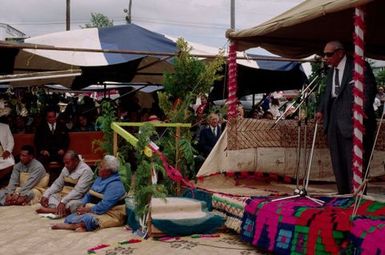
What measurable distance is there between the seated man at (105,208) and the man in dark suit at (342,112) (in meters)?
2.37

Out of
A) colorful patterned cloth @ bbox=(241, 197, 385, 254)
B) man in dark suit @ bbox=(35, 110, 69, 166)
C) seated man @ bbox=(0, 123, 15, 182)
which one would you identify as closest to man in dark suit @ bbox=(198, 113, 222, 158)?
man in dark suit @ bbox=(35, 110, 69, 166)

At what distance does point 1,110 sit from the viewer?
8.98 metres

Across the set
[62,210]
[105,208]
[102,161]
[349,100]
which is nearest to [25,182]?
[62,210]

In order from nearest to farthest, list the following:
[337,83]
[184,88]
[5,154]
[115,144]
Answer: [337,83], [184,88], [115,144], [5,154]

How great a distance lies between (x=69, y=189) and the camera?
24.0ft

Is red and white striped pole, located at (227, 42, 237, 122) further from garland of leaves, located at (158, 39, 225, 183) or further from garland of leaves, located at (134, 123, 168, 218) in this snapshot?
garland of leaves, located at (134, 123, 168, 218)

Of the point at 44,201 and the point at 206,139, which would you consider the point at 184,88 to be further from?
the point at 44,201

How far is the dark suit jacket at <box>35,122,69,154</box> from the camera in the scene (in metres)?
9.10

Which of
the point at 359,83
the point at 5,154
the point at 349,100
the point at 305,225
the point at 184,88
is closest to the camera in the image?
the point at 305,225

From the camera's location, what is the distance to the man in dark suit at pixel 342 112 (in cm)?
538

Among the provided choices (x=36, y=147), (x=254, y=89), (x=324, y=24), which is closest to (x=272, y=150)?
(x=324, y=24)

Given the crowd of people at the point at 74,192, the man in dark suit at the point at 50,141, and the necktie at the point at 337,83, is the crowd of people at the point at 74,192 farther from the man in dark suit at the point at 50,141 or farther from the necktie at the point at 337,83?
the necktie at the point at 337,83

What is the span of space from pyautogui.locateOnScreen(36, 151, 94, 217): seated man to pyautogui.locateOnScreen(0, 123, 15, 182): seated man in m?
1.48

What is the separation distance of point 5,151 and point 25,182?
959mm
